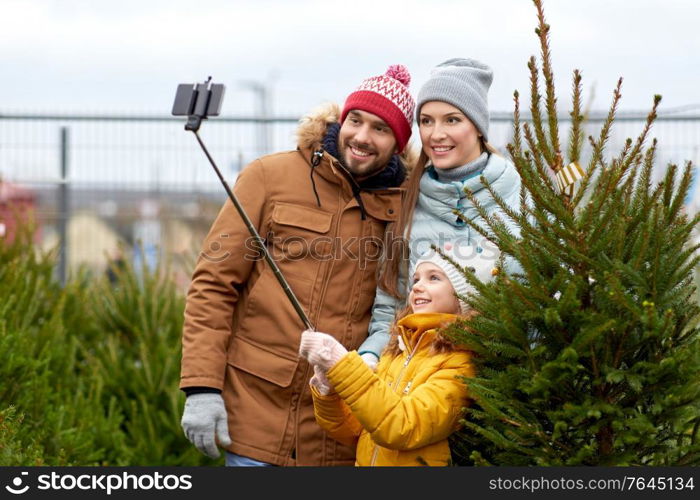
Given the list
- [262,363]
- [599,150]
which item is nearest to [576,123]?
[599,150]

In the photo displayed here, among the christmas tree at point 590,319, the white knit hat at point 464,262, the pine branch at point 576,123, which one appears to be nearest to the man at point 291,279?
the white knit hat at point 464,262

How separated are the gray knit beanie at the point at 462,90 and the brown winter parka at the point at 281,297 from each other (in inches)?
17.8

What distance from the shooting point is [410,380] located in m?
3.37

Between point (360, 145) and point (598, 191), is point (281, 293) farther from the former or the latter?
point (598, 191)

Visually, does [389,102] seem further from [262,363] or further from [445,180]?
[262,363]

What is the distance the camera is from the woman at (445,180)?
144 inches

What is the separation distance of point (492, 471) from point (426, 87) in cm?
146

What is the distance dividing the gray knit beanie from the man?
228 mm

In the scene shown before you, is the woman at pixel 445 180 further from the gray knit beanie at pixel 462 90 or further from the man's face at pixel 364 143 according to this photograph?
the man's face at pixel 364 143

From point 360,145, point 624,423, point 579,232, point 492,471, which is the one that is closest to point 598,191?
point 579,232

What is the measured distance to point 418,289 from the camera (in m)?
3.47

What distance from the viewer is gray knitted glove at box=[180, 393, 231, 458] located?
3668 mm

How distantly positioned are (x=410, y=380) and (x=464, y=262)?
1.46ft

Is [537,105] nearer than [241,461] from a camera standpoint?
Yes
